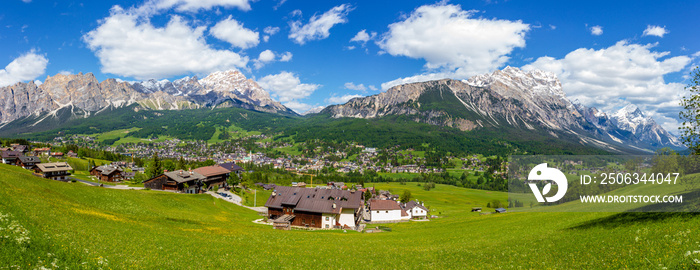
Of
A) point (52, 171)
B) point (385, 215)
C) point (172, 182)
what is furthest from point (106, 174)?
point (385, 215)

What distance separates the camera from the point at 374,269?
2314 centimetres

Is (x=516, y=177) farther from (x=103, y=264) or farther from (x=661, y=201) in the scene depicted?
(x=103, y=264)

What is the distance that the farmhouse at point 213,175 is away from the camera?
118181 millimetres

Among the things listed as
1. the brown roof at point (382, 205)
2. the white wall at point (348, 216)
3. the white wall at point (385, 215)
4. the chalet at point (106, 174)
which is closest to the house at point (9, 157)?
the chalet at point (106, 174)

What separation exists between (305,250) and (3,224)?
69.1 ft

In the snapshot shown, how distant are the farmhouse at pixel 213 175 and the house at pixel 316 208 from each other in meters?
52.9

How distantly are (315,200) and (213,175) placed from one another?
6669cm

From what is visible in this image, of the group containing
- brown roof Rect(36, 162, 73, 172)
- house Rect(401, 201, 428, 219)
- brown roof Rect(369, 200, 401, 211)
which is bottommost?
house Rect(401, 201, 428, 219)

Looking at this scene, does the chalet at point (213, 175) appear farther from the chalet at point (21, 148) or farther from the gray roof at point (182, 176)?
the chalet at point (21, 148)

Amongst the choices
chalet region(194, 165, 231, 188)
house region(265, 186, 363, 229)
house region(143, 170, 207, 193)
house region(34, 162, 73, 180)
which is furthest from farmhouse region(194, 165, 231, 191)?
house region(265, 186, 363, 229)

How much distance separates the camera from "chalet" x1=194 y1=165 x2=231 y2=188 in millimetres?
118181

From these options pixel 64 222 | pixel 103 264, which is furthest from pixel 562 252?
pixel 64 222

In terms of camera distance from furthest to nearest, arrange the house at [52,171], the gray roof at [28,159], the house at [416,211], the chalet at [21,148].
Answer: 1. the chalet at [21,148]
2. the gray roof at [28,159]
3. the house at [52,171]
4. the house at [416,211]

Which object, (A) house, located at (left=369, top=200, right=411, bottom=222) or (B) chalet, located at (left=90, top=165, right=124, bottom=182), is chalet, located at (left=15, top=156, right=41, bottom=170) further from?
(A) house, located at (left=369, top=200, right=411, bottom=222)
